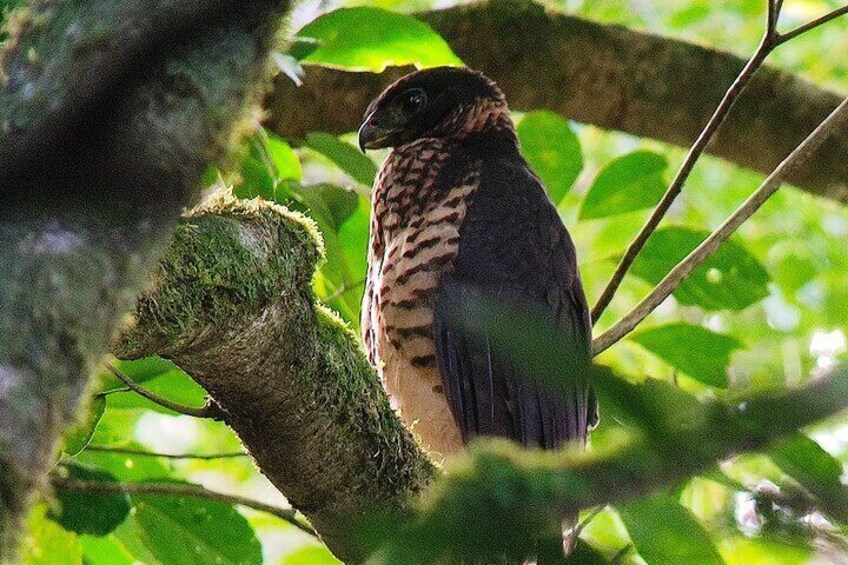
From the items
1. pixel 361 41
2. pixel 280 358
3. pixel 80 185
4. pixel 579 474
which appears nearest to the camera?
pixel 579 474

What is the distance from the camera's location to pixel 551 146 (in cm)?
347

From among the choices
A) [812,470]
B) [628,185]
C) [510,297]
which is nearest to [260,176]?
[510,297]

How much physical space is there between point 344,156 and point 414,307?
1.49 ft

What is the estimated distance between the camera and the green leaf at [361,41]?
118 inches

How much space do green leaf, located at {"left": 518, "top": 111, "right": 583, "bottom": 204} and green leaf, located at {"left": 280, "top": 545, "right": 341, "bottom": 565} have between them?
4.10 feet

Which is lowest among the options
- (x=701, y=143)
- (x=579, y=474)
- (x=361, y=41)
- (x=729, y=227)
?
(x=729, y=227)

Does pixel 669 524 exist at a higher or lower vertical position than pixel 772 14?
higher

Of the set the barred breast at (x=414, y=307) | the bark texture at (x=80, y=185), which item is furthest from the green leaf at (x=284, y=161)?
the bark texture at (x=80, y=185)

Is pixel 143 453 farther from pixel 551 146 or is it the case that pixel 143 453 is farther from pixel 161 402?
pixel 551 146

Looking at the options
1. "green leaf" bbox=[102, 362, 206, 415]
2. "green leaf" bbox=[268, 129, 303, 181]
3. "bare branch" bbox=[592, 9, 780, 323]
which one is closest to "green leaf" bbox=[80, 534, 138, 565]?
"green leaf" bbox=[102, 362, 206, 415]

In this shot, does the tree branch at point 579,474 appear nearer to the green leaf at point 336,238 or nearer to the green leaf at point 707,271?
the green leaf at point 336,238

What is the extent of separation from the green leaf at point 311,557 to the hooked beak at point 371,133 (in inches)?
56.5

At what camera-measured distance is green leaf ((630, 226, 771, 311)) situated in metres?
3.28

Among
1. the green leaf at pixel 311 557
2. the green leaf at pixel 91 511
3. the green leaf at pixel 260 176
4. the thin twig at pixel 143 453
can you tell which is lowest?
the green leaf at pixel 311 557
